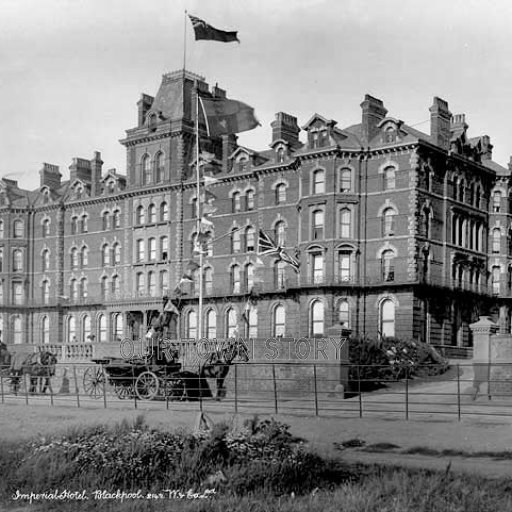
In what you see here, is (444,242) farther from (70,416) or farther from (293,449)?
(293,449)

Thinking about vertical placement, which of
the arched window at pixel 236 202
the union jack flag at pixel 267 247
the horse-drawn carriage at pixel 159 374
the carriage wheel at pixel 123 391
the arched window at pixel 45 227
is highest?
the arched window at pixel 236 202

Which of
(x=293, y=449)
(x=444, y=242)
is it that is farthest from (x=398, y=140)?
(x=293, y=449)

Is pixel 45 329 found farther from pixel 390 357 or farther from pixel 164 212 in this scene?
pixel 390 357

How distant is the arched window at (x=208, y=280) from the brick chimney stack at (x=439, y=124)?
679 inches

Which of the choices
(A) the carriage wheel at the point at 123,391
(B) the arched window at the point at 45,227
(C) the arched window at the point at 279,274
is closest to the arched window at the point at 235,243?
(C) the arched window at the point at 279,274

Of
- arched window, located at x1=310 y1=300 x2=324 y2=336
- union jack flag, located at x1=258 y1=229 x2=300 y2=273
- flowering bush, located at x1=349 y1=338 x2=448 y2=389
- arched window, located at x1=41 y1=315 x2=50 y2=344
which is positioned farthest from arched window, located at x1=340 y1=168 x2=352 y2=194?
arched window, located at x1=41 y1=315 x2=50 y2=344

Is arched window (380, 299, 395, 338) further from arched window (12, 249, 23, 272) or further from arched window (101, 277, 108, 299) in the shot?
arched window (12, 249, 23, 272)

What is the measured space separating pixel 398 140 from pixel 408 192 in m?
3.00

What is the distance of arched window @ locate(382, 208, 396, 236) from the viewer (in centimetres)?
5100

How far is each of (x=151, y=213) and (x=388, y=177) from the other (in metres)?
19.1

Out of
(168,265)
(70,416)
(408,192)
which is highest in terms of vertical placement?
(408,192)

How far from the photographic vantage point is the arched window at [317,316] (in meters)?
51.6

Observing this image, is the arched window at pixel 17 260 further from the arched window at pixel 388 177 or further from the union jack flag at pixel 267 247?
the arched window at pixel 388 177

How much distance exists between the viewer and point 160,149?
6200 cm
